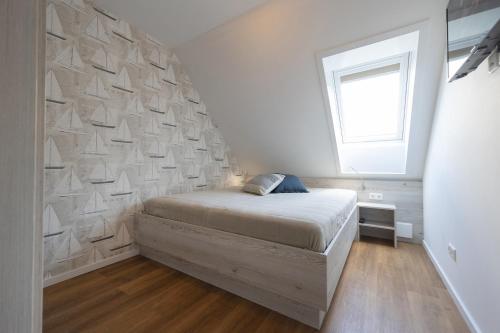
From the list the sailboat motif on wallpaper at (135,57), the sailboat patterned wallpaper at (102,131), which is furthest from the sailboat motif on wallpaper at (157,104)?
the sailboat motif on wallpaper at (135,57)

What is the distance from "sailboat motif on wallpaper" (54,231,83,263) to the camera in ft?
6.01

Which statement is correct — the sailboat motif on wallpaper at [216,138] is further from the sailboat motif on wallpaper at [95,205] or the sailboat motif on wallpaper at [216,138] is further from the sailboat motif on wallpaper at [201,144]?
the sailboat motif on wallpaper at [95,205]

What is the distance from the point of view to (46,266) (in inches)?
69.3

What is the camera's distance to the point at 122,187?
225 centimetres

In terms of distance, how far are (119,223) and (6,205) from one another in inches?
75.8

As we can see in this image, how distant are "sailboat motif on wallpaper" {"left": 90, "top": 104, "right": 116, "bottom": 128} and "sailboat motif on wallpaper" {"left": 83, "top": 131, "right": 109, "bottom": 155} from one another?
0.11 meters

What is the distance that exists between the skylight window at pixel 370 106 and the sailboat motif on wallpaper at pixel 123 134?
2.18m

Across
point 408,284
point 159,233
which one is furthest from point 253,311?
point 408,284

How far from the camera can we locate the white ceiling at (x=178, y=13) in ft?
6.57

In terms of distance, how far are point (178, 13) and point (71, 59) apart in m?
1.06

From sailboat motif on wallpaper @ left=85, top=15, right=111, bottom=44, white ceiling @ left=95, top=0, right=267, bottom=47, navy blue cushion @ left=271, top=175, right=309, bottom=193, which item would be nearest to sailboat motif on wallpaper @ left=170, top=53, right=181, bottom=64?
white ceiling @ left=95, top=0, right=267, bottom=47

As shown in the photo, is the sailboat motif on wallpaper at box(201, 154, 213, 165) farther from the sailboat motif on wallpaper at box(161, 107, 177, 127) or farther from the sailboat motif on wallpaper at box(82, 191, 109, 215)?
the sailboat motif on wallpaper at box(82, 191, 109, 215)

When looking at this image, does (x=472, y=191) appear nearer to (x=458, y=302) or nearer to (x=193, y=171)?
(x=458, y=302)

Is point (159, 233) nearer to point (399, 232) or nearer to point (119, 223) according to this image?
point (119, 223)
